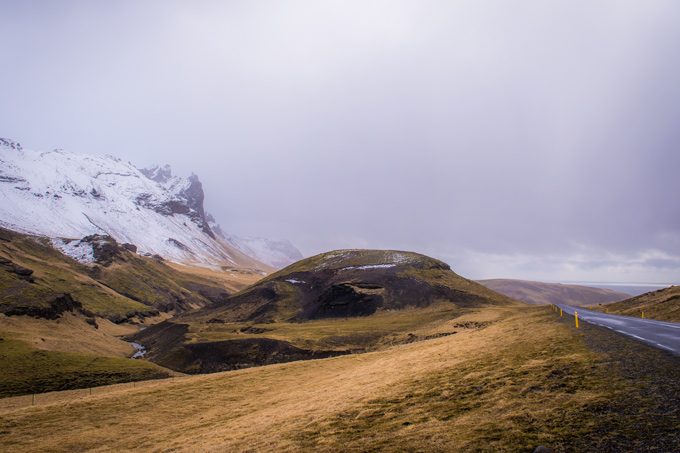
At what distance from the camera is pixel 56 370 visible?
6844 centimetres

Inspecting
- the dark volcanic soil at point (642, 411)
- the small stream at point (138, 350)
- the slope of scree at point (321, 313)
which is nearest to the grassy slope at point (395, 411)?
the dark volcanic soil at point (642, 411)

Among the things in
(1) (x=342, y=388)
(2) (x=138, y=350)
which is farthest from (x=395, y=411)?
(2) (x=138, y=350)

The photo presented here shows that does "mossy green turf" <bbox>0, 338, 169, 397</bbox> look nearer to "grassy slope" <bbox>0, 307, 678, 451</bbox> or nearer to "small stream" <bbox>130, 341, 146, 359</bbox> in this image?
"grassy slope" <bbox>0, 307, 678, 451</bbox>

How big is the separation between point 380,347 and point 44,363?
58105 mm

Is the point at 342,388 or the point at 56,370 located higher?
the point at 342,388

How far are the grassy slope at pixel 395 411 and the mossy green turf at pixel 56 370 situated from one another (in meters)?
20.0

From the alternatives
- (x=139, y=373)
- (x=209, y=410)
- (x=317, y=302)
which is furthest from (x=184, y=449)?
(x=317, y=302)

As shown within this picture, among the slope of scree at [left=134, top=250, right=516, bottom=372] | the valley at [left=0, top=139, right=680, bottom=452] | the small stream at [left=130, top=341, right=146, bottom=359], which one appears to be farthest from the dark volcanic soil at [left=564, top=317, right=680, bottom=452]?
the small stream at [left=130, top=341, right=146, bottom=359]

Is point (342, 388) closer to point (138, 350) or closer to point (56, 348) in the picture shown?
point (56, 348)

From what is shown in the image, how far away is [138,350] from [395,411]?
108757mm

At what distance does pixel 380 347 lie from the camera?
8056cm

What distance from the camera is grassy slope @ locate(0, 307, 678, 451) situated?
15.7 m

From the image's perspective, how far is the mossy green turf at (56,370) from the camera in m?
63.5

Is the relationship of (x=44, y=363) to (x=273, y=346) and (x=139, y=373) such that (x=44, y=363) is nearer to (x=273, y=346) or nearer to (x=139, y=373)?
(x=139, y=373)
